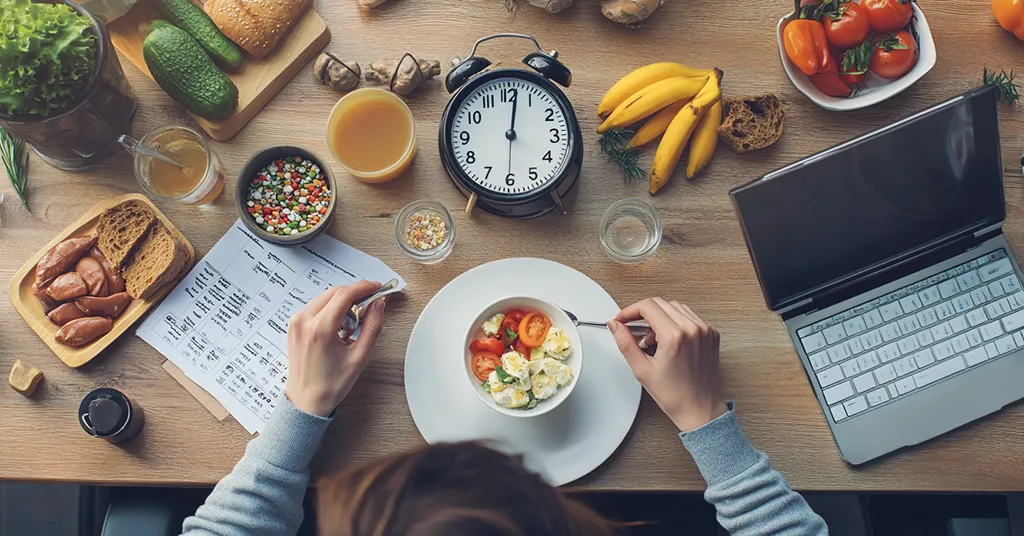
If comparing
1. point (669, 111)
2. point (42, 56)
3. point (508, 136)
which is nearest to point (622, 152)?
point (669, 111)

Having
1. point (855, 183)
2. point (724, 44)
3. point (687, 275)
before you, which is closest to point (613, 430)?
point (687, 275)

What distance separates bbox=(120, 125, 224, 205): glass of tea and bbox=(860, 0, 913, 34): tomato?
3.74 feet

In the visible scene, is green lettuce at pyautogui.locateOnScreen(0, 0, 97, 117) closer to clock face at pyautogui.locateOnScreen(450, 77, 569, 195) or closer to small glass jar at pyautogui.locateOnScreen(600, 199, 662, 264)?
clock face at pyautogui.locateOnScreen(450, 77, 569, 195)

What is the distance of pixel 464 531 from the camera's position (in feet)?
2.68

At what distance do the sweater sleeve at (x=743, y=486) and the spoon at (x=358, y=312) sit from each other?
0.54m

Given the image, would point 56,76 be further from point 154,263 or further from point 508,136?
point 508,136

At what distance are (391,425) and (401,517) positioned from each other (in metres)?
0.33

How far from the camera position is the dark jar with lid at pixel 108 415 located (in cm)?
110

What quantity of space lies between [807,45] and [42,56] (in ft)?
3.90

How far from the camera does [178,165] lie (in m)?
1.20

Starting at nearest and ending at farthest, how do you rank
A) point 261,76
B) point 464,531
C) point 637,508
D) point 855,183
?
1. point 464,531
2. point 855,183
3. point 261,76
4. point 637,508

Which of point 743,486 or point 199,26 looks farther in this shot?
point 199,26

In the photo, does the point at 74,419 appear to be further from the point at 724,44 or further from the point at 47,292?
the point at 724,44

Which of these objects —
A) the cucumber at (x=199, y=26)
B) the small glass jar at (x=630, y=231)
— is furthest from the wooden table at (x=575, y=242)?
the cucumber at (x=199, y=26)
